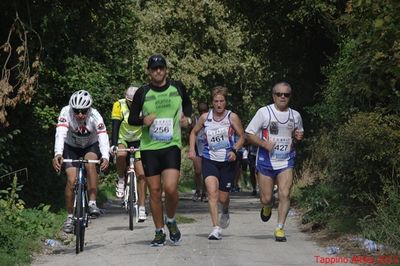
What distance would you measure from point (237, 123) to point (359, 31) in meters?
2.14

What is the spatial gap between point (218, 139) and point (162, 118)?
4.95ft

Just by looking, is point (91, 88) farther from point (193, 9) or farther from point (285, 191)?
point (193, 9)

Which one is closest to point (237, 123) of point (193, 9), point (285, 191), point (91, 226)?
point (285, 191)

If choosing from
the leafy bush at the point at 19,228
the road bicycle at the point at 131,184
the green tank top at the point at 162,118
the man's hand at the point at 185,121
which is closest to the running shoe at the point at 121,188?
the road bicycle at the point at 131,184

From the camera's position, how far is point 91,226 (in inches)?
545

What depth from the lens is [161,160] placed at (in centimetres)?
1048

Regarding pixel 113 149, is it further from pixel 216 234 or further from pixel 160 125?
pixel 160 125

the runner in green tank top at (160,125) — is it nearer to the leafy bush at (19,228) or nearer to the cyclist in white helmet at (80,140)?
the cyclist in white helmet at (80,140)

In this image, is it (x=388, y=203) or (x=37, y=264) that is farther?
(x=388, y=203)

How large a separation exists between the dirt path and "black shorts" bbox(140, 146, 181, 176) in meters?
0.97

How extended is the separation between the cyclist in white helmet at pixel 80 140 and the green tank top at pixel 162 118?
2.44 feet

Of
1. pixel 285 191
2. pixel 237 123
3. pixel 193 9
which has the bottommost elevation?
pixel 285 191

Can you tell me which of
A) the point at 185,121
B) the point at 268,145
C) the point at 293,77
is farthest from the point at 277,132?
the point at 293,77

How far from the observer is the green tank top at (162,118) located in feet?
34.2
